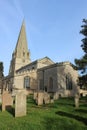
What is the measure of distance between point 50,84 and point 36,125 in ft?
116

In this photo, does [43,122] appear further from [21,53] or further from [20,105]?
[21,53]

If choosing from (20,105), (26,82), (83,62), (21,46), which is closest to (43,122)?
(20,105)

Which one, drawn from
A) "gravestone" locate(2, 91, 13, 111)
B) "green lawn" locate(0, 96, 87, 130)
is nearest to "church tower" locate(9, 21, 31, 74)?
"gravestone" locate(2, 91, 13, 111)

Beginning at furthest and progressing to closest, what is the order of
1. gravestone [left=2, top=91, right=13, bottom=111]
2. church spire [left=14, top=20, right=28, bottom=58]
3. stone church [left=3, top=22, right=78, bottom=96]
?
church spire [left=14, top=20, right=28, bottom=58], stone church [left=3, top=22, right=78, bottom=96], gravestone [left=2, top=91, right=13, bottom=111]

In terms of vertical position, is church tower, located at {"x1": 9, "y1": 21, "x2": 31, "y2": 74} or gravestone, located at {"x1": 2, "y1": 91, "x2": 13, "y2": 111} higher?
church tower, located at {"x1": 9, "y1": 21, "x2": 31, "y2": 74}

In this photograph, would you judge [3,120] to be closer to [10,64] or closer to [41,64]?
[41,64]

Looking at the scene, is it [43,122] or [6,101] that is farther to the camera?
[6,101]

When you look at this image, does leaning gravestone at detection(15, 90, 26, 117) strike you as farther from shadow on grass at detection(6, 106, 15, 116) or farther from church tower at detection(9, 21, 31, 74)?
church tower at detection(9, 21, 31, 74)

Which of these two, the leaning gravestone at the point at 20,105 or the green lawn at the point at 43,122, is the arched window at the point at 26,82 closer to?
the leaning gravestone at the point at 20,105

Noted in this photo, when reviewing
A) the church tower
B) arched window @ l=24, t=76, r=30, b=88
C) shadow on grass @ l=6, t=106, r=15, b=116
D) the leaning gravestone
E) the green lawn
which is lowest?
the green lawn

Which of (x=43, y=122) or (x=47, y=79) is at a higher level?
(x=47, y=79)

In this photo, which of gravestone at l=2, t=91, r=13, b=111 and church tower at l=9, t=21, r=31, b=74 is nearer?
gravestone at l=2, t=91, r=13, b=111

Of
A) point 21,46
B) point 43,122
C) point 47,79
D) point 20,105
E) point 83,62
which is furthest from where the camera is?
point 21,46

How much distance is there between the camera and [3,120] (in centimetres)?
1502
